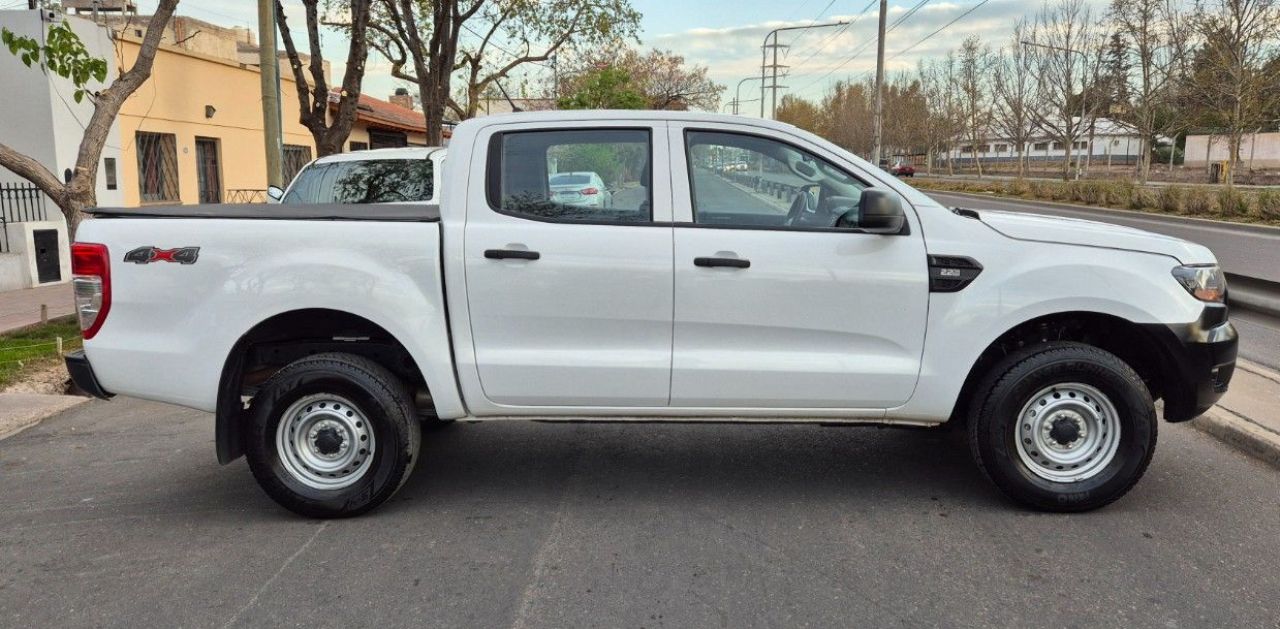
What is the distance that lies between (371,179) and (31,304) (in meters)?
5.49

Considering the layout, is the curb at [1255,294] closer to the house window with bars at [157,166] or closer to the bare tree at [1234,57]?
the house window with bars at [157,166]

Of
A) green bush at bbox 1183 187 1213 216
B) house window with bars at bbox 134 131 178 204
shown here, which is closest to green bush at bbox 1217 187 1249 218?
green bush at bbox 1183 187 1213 216

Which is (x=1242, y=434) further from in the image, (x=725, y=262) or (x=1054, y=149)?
(x=1054, y=149)

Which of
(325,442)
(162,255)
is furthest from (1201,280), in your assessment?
(162,255)

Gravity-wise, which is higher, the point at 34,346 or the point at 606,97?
the point at 606,97

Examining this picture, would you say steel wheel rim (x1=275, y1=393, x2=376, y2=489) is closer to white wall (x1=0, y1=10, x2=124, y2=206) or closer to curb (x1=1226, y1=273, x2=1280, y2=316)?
curb (x1=1226, y1=273, x2=1280, y2=316)

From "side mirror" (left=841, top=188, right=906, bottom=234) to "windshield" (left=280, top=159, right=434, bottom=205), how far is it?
5481 mm

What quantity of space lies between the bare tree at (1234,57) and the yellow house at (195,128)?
29.8m

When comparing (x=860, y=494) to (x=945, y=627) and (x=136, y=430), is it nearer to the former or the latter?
(x=945, y=627)

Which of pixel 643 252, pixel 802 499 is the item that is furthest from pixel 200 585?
pixel 802 499

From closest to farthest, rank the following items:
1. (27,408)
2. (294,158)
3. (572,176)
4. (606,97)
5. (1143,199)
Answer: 1. (572,176)
2. (27,408)
3. (294,158)
4. (1143,199)
5. (606,97)

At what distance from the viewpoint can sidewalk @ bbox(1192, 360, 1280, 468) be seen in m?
5.36

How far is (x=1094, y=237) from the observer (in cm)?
447

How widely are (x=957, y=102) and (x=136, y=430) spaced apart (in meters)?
71.9
